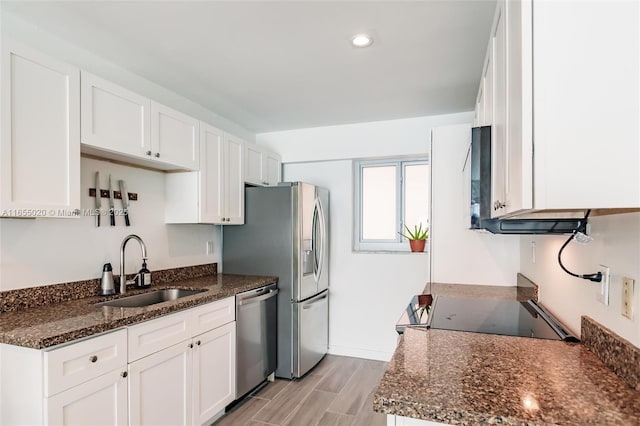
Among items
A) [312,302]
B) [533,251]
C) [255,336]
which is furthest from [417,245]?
[255,336]

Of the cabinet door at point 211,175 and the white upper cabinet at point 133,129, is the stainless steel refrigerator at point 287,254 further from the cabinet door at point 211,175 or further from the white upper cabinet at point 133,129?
the white upper cabinet at point 133,129

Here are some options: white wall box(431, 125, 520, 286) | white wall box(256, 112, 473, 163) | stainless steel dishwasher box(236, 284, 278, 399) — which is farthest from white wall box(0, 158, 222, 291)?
white wall box(431, 125, 520, 286)

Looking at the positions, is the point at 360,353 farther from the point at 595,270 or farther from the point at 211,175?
the point at 595,270

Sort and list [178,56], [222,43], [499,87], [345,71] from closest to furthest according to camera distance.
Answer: [499,87]
[222,43]
[178,56]
[345,71]

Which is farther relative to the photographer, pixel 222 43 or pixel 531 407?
Result: pixel 222 43

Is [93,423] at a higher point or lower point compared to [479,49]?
lower

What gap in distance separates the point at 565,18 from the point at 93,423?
86.7 inches

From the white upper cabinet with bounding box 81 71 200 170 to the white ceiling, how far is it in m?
0.31

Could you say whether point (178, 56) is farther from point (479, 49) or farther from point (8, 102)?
point (479, 49)

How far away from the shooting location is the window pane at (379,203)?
3914 millimetres

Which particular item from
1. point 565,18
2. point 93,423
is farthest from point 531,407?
point 93,423

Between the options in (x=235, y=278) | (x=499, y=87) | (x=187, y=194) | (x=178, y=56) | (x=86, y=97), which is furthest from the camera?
(x=235, y=278)

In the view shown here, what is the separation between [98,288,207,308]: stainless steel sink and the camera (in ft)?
7.47

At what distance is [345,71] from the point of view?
2529 mm
